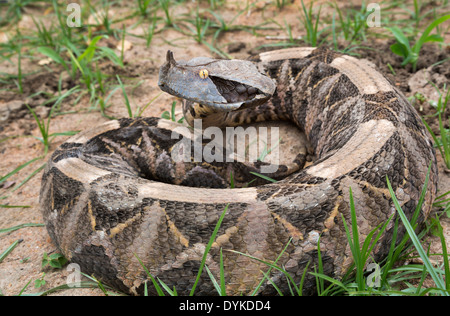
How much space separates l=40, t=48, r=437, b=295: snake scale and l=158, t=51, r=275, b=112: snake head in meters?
0.01

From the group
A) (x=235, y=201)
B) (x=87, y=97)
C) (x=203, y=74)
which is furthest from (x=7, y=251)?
(x=87, y=97)

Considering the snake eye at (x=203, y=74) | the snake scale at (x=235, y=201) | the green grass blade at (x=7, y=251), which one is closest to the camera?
the snake scale at (x=235, y=201)

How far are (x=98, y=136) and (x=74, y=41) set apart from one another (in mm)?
3144

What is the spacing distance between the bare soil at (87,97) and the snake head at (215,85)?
178 cm

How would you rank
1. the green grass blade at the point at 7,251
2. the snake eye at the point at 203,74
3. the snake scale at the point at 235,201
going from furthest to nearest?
the snake eye at the point at 203,74, the green grass blade at the point at 7,251, the snake scale at the point at 235,201

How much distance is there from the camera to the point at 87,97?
627 cm

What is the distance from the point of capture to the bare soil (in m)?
3.94

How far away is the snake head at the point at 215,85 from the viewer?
4.05m

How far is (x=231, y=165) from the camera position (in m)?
4.57

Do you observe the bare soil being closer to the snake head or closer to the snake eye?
the snake head

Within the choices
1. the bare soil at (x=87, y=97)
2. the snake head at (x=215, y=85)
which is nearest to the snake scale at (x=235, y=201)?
the snake head at (x=215, y=85)

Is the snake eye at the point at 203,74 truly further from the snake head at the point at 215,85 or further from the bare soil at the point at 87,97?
the bare soil at the point at 87,97

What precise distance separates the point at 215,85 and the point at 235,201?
1347mm

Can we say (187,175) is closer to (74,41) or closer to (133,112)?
(133,112)
